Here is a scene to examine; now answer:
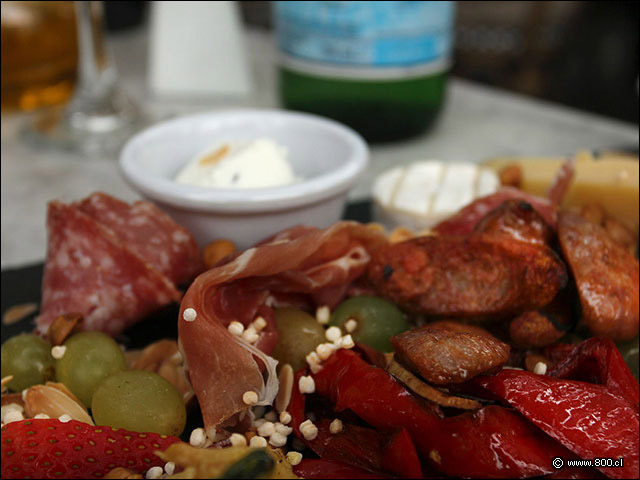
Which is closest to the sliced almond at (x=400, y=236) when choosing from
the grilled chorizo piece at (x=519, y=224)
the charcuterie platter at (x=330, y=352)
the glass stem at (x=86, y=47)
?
the charcuterie platter at (x=330, y=352)

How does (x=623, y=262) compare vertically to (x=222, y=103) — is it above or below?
above

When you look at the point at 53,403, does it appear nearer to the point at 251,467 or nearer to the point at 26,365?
the point at 26,365

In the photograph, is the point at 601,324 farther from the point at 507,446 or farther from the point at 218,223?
the point at 218,223

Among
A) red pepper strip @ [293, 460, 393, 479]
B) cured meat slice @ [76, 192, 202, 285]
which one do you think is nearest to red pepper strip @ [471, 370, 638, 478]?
red pepper strip @ [293, 460, 393, 479]

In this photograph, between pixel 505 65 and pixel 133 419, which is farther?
pixel 505 65

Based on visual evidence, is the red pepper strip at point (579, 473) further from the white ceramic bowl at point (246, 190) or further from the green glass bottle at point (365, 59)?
the green glass bottle at point (365, 59)

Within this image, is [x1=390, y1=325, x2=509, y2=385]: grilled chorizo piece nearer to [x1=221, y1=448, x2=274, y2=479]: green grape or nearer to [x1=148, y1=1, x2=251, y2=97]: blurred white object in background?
[x1=221, y1=448, x2=274, y2=479]: green grape

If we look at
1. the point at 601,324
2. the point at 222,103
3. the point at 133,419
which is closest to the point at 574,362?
the point at 601,324
